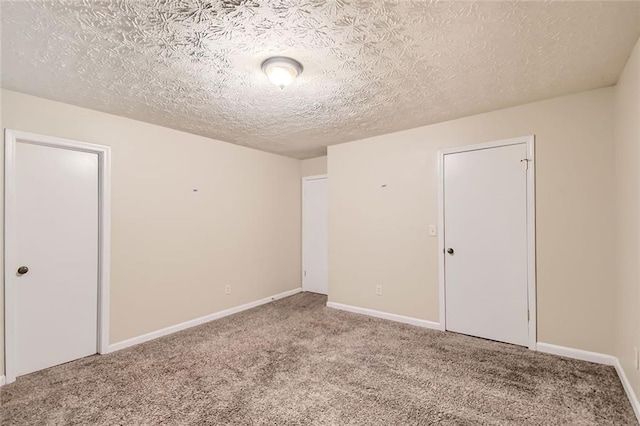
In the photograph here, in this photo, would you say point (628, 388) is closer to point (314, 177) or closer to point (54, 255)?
point (314, 177)

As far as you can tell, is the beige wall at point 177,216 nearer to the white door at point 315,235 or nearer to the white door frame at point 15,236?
the white door frame at point 15,236

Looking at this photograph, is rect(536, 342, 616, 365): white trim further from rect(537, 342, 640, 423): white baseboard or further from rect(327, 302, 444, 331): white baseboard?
rect(327, 302, 444, 331): white baseboard

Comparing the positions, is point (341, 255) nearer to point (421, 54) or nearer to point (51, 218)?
point (421, 54)

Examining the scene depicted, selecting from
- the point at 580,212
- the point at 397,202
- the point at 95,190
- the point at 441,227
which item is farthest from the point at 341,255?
the point at 95,190

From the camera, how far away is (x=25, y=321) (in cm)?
250

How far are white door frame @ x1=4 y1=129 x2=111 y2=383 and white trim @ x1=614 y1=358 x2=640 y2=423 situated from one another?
14.2ft

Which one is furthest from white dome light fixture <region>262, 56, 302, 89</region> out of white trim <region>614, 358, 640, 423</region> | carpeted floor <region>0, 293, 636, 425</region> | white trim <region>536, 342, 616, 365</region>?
white trim <region>536, 342, 616, 365</region>

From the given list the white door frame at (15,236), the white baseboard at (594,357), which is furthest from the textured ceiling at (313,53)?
the white baseboard at (594,357)

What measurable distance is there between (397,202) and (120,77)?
311cm

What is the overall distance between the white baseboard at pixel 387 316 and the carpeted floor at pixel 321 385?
0.24 meters

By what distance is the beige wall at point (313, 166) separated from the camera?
16.8 ft

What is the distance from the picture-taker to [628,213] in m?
2.11

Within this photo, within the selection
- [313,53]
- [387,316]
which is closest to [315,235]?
[387,316]

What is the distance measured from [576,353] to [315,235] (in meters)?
3.62
